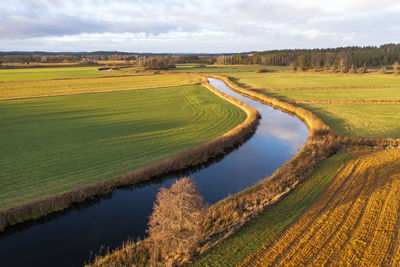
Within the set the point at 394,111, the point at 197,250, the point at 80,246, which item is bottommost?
the point at 80,246

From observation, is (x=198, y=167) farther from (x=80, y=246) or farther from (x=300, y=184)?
(x=80, y=246)

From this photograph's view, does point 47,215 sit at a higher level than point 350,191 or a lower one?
lower

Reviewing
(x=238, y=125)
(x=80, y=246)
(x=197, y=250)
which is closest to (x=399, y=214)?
(x=197, y=250)

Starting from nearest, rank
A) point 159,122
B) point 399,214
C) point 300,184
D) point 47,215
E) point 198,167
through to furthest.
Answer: point 399,214
point 47,215
point 300,184
point 198,167
point 159,122

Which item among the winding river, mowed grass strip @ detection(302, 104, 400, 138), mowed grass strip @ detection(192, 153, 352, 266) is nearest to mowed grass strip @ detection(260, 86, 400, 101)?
mowed grass strip @ detection(302, 104, 400, 138)

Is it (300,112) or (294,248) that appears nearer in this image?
(294,248)

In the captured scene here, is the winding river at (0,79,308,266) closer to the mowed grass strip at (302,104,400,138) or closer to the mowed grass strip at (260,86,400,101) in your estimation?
the mowed grass strip at (302,104,400,138)
